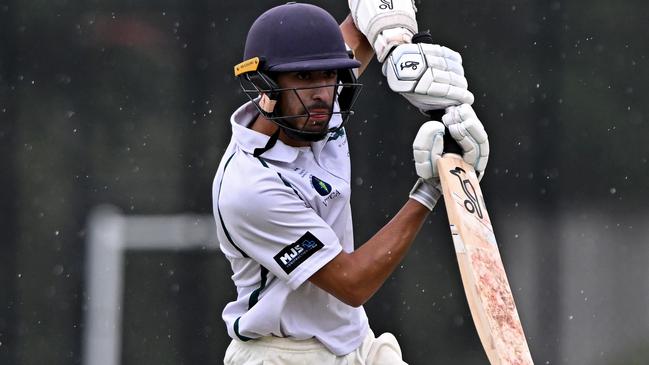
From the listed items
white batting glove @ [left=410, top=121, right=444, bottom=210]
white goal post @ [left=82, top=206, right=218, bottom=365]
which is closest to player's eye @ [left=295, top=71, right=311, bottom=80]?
white batting glove @ [left=410, top=121, right=444, bottom=210]

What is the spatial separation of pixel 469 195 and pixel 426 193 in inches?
3.9

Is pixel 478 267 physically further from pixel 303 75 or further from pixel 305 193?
pixel 303 75

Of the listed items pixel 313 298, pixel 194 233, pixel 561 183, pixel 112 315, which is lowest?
pixel 112 315

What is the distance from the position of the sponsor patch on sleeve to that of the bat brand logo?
1.10 ft

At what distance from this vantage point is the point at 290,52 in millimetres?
3070

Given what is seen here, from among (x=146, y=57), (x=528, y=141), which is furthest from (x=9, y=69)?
(x=528, y=141)

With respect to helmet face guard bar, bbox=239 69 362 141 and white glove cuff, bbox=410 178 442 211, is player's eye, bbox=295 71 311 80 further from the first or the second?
white glove cuff, bbox=410 178 442 211

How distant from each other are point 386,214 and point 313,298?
1.51 metres

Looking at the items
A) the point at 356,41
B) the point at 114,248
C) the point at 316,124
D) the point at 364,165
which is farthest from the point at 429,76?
the point at 114,248

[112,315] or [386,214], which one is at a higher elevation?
[386,214]

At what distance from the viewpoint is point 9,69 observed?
473 centimetres

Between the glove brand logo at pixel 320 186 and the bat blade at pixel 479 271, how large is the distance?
28 centimetres

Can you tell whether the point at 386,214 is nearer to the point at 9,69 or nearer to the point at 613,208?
the point at 613,208

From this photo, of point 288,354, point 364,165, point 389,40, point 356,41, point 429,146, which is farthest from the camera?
point 364,165
